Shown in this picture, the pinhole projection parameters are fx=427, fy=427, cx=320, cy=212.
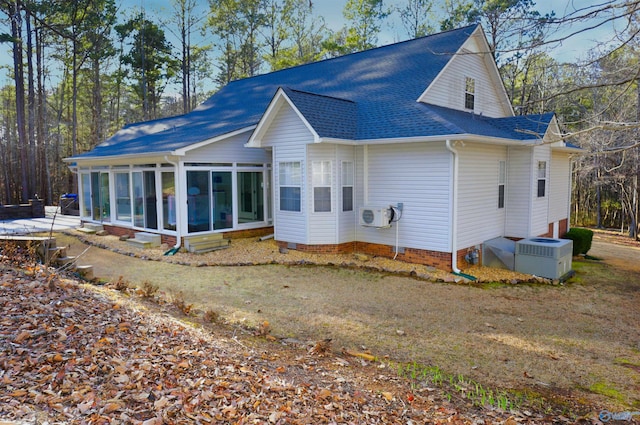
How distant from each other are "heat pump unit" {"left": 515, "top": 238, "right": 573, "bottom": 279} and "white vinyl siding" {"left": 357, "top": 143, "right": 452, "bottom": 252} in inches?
78.6

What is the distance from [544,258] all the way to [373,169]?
14.5 feet

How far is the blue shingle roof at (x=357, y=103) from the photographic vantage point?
1027 cm

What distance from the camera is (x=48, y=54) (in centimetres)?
2697

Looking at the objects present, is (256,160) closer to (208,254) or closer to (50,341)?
(208,254)

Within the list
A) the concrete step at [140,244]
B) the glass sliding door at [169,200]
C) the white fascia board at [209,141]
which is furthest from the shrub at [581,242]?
the concrete step at [140,244]

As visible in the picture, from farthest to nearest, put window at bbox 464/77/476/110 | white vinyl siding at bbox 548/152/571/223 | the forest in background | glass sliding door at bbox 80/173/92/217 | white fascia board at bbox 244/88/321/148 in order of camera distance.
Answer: the forest in background, glass sliding door at bbox 80/173/92/217, white vinyl siding at bbox 548/152/571/223, window at bbox 464/77/476/110, white fascia board at bbox 244/88/321/148

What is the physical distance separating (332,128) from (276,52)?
71.2 feet

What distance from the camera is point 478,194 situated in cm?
1038

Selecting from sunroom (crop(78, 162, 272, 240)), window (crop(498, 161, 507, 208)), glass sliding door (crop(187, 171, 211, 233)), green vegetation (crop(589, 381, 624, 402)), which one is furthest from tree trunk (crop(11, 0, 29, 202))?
green vegetation (crop(589, 381, 624, 402))

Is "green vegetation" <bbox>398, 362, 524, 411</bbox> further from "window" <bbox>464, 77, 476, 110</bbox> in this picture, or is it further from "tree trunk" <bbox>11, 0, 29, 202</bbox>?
"tree trunk" <bbox>11, 0, 29, 202</bbox>

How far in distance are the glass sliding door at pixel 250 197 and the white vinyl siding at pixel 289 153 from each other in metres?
1.56

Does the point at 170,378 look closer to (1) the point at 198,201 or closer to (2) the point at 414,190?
(2) the point at 414,190

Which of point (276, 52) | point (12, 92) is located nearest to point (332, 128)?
point (276, 52)

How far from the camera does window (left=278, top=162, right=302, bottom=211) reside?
10.8m
